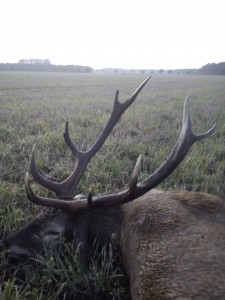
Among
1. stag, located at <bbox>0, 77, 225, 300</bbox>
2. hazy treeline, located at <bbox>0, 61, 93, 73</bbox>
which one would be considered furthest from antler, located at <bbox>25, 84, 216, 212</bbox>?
hazy treeline, located at <bbox>0, 61, 93, 73</bbox>

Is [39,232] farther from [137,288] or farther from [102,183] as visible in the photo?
[102,183]

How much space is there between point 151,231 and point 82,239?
0.64 m

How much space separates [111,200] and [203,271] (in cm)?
90

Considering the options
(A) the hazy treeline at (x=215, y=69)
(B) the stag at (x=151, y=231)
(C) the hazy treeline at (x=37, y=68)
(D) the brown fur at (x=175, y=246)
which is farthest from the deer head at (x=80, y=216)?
(A) the hazy treeline at (x=215, y=69)

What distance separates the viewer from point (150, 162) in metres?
4.69

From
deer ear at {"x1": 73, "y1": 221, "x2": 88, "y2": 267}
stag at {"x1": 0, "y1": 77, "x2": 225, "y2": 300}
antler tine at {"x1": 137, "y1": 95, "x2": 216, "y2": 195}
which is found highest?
antler tine at {"x1": 137, "y1": 95, "x2": 216, "y2": 195}

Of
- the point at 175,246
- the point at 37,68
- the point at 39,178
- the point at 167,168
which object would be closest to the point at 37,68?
the point at 37,68

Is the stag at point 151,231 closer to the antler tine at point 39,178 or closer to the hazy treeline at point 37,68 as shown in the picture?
the antler tine at point 39,178

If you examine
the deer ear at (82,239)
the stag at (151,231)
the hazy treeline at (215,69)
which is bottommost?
the deer ear at (82,239)

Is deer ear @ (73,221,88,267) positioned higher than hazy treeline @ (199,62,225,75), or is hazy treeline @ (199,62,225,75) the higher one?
hazy treeline @ (199,62,225,75)

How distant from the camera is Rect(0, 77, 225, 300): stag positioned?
5.97 feet

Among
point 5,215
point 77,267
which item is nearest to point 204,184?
point 77,267

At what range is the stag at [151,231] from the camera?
5.97 feet

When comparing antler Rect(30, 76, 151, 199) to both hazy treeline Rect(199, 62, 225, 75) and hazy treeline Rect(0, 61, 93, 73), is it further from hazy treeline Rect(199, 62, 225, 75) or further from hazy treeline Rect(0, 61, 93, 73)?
hazy treeline Rect(199, 62, 225, 75)
